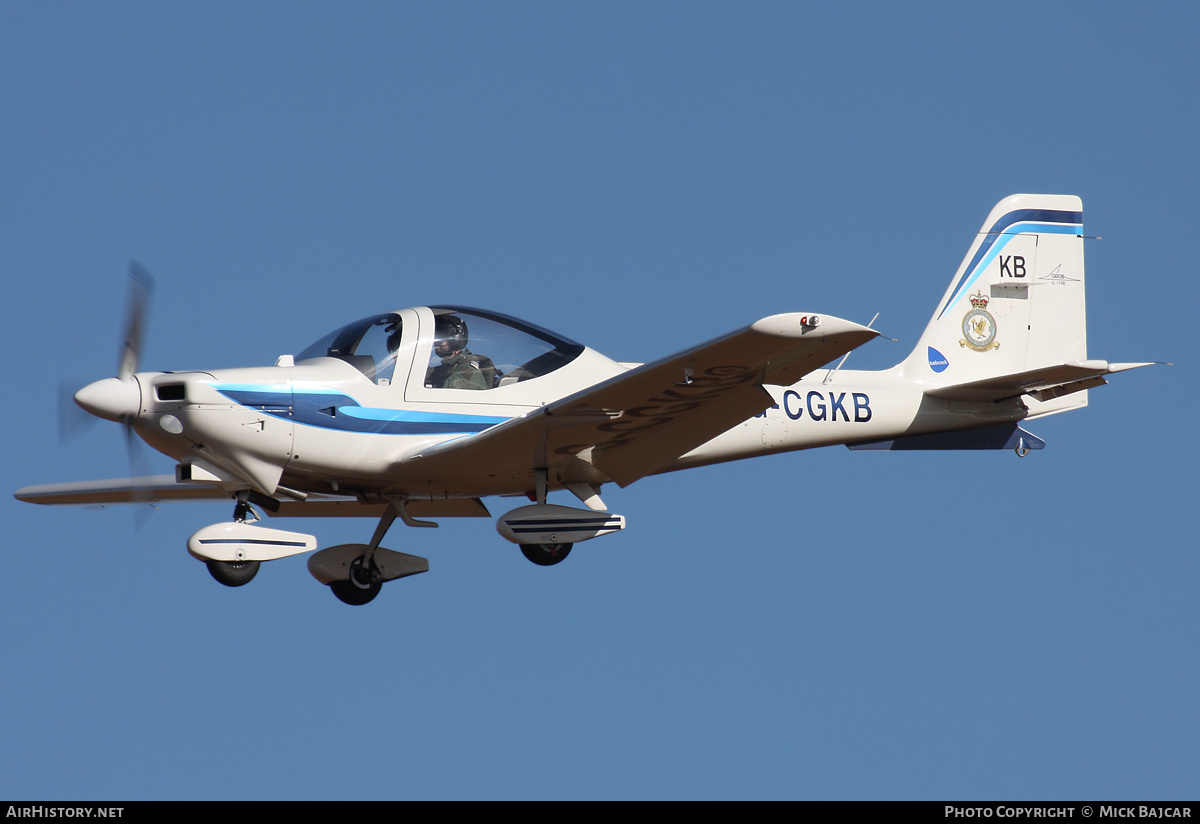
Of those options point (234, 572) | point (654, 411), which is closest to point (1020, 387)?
point (654, 411)

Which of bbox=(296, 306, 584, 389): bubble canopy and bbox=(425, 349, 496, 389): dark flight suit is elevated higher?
bbox=(296, 306, 584, 389): bubble canopy

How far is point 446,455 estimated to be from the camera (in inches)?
432

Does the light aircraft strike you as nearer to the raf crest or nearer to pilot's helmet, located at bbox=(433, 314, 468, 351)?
pilot's helmet, located at bbox=(433, 314, 468, 351)

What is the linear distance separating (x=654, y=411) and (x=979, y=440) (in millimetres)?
4299

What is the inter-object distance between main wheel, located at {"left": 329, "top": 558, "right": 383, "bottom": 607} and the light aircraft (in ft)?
0.04

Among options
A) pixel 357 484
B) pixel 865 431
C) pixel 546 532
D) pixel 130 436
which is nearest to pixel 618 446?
pixel 546 532

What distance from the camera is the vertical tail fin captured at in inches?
549

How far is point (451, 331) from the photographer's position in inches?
443

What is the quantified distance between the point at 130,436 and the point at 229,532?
104cm

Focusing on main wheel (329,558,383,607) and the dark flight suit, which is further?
main wheel (329,558,383,607)

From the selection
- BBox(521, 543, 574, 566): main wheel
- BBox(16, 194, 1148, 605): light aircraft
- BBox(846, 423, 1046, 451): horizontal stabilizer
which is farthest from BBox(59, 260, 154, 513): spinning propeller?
BBox(846, 423, 1046, 451): horizontal stabilizer

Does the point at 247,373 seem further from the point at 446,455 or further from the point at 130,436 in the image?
the point at 446,455

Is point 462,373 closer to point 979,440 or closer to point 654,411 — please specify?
point 654,411

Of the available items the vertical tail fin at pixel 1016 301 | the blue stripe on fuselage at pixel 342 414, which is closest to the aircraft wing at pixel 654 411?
the blue stripe on fuselage at pixel 342 414
